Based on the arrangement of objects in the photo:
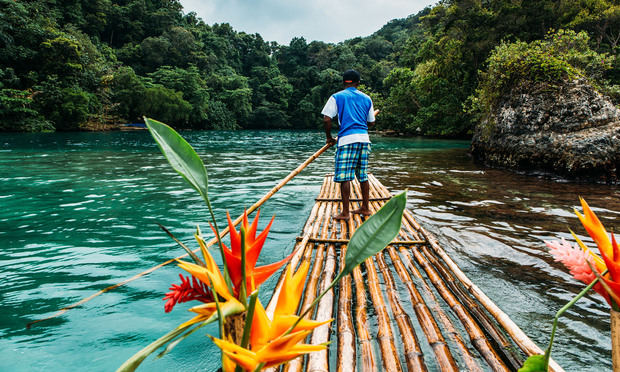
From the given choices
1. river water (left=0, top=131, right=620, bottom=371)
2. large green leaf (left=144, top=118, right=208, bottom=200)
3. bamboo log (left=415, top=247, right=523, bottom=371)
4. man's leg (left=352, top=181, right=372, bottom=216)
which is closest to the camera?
large green leaf (left=144, top=118, right=208, bottom=200)

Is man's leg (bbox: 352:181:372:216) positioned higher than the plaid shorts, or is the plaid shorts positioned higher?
the plaid shorts

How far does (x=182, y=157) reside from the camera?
1.79 ft

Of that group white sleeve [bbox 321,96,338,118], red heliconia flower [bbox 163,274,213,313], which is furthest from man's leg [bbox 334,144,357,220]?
red heliconia flower [bbox 163,274,213,313]

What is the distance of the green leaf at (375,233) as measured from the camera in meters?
0.48

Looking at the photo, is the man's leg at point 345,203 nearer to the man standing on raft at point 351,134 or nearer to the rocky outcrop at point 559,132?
the man standing on raft at point 351,134

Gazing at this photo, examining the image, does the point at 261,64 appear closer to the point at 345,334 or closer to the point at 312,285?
the point at 312,285

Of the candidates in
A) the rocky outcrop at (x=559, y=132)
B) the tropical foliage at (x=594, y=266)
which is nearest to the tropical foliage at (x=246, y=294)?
the tropical foliage at (x=594, y=266)

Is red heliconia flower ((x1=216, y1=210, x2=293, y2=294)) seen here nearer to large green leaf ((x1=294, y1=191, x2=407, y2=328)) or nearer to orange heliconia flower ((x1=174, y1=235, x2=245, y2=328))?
orange heliconia flower ((x1=174, y1=235, x2=245, y2=328))

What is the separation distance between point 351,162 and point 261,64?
53164mm

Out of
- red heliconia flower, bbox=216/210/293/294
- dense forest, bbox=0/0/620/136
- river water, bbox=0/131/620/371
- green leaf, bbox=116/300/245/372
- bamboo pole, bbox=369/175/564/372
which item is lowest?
river water, bbox=0/131/620/371

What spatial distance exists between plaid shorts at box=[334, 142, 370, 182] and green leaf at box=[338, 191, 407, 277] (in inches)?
124

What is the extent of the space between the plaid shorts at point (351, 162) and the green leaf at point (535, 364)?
320cm

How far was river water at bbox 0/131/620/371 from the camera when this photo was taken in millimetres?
1778

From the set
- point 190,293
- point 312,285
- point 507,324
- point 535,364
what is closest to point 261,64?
point 312,285
